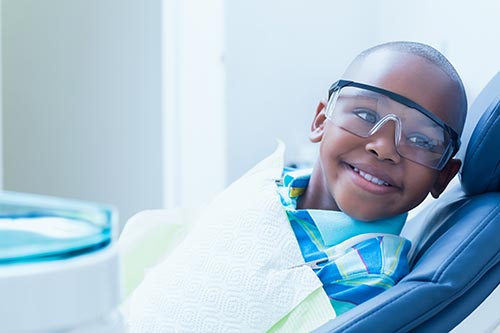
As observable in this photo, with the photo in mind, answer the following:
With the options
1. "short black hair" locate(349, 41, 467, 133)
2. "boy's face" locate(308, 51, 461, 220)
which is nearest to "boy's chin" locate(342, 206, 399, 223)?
"boy's face" locate(308, 51, 461, 220)

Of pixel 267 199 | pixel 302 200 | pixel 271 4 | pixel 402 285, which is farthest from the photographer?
pixel 271 4

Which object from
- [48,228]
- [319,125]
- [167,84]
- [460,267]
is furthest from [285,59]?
[48,228]

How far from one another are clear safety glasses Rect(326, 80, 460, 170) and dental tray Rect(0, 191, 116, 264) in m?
0.69

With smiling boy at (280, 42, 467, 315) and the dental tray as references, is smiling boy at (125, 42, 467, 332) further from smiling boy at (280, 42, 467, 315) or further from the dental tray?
the dental tray

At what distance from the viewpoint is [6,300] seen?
0.43m

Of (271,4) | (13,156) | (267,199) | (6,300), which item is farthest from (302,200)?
Answer: (13,156)

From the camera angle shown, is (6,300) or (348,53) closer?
(6,300)

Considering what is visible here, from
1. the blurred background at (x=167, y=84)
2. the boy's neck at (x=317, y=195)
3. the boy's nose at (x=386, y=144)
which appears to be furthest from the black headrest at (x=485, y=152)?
the blurred background at (x=167, y=84)

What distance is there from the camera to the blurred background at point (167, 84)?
115 inches

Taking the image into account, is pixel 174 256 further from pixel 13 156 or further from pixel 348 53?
pixel 13 156

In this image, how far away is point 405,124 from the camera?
1.10 m

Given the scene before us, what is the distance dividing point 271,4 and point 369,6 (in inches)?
17.7

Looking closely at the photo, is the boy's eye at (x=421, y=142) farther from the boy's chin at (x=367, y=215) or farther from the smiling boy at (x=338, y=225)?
the boy's chin at (x=367, y=215)

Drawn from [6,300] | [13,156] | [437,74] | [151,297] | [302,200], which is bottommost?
[13,156]
